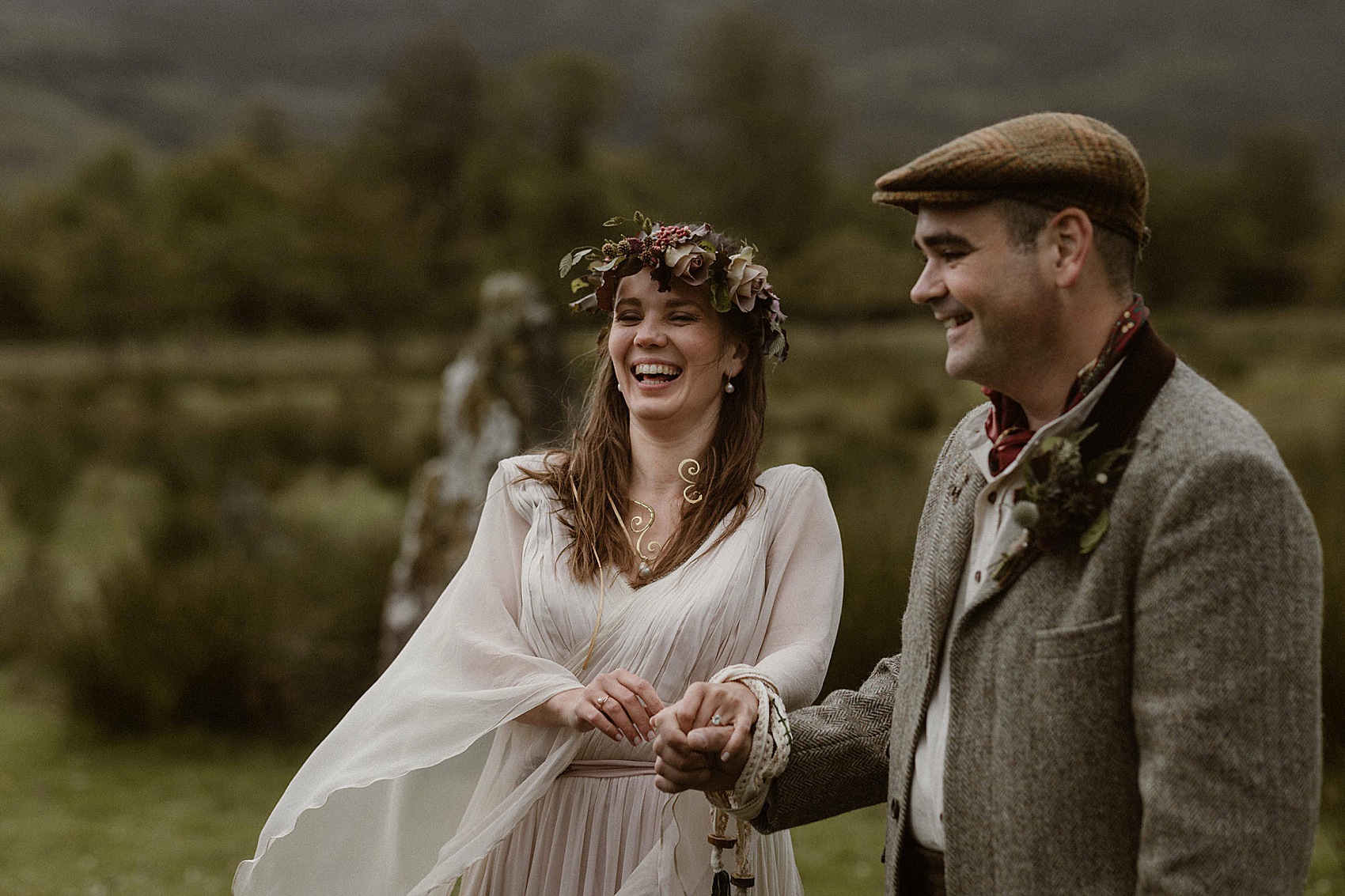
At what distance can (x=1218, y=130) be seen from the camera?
5991 cm

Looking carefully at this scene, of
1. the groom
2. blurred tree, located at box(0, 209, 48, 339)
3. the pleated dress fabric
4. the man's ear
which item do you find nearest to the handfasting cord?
the pleated dress fabric

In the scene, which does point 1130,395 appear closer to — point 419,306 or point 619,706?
point 619,706

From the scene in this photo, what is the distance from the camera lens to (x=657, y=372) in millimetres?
2883

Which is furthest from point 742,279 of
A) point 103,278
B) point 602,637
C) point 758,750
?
point 103,278

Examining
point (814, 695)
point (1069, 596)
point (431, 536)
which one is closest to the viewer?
→ point (1069, 596)

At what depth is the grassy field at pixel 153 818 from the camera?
5.62 metres

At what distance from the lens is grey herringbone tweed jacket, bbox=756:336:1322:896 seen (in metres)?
1.64

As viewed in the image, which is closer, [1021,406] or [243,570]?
[1021,406]

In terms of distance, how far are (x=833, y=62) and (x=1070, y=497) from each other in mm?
45654

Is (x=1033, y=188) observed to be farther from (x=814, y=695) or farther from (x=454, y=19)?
(x=454, y=19)

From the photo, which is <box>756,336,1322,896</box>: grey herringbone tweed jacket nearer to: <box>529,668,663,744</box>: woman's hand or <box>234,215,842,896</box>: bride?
<box>529,668,663,744</box>: woman's hand

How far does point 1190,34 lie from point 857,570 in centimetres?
9204

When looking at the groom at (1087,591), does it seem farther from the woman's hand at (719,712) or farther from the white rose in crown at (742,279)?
the white rose in crown at (742,279)

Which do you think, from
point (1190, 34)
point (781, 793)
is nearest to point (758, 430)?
point (781, 793)
